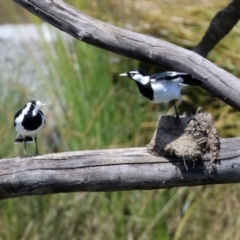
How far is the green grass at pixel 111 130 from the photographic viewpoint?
12.8 feet

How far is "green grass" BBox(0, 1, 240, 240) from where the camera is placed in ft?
12.8

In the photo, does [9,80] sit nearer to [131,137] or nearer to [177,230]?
[131,137]

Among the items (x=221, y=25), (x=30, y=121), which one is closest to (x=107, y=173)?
(x=30, y=121)

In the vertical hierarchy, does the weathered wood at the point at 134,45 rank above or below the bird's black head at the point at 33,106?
above

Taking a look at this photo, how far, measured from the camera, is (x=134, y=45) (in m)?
2.48

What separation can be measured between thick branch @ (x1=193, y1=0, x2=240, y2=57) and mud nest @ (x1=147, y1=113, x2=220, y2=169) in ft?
1.81

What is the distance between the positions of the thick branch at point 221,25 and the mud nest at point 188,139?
1.81 feet

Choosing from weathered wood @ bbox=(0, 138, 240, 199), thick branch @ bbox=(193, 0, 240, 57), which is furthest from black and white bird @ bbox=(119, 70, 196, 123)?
thick branch @ bbox=(193, 0, 240, 57)

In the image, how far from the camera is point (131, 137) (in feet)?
14.1

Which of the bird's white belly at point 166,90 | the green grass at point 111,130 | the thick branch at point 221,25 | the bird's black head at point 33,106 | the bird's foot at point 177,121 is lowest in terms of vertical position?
the green grass at point 111,130

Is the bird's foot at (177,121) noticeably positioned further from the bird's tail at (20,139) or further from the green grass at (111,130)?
the green grass at (111,130)

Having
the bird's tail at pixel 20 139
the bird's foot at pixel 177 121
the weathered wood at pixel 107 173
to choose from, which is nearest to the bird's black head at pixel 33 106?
the bird's tail at pixel 20 139

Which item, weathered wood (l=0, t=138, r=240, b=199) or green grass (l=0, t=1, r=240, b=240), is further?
green grass (l=0, t=1, r=240, b=240)

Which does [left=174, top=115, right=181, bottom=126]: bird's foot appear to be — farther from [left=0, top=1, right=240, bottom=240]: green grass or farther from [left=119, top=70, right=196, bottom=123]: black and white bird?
[left=0, top=1, right=240, bottom=240]: green grass
